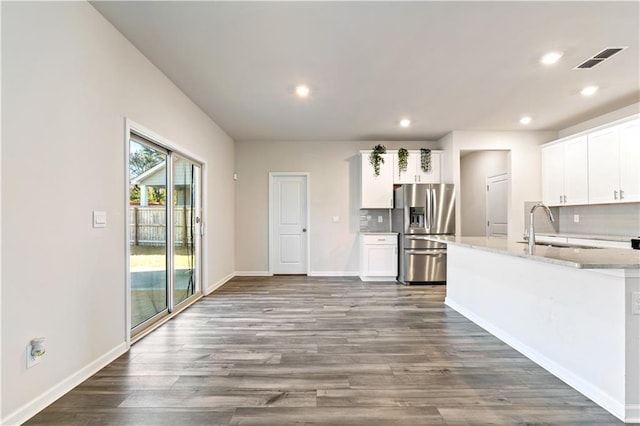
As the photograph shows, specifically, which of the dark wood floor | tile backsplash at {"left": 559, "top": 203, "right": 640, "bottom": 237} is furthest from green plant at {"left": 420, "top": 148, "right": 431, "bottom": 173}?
the dark wood floor

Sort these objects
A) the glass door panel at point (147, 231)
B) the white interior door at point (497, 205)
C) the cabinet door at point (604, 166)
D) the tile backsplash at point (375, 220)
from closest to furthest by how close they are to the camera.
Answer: the glass door panel at point (147, 231) < the cabinet door at point (604, 166) < the white interior door at point (497, 205) < the tile backsplash at point (375, 220)

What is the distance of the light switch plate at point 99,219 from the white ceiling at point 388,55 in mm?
1503

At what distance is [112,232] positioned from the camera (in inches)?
97.6

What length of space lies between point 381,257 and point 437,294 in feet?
3.88

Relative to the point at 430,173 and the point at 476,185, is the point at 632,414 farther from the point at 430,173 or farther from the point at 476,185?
the point at 476,185

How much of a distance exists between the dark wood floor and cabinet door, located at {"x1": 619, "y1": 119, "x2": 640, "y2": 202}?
2759 mm

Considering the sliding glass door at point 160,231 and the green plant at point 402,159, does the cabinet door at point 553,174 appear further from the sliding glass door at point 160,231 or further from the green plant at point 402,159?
the sliding glass door at point 160,231

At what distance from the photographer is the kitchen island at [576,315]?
176 centimetres

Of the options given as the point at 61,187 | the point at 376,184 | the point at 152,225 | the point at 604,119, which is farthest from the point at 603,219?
the point at 61,187

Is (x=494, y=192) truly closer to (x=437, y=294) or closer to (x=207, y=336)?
(x=437, y=294)

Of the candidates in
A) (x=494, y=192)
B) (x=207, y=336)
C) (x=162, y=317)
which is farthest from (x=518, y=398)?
(x=494, y=192)

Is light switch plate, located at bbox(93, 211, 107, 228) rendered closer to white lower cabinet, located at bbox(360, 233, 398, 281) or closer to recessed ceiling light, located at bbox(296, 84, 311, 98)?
recessed ceiling light, located at bbox(296, 84, 311, 98)

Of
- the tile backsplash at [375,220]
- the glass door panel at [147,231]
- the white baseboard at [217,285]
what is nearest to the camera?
the glass door panel at [147,231]

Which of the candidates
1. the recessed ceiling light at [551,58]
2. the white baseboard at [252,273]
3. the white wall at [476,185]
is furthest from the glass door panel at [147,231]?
the white wall at [476,185]
